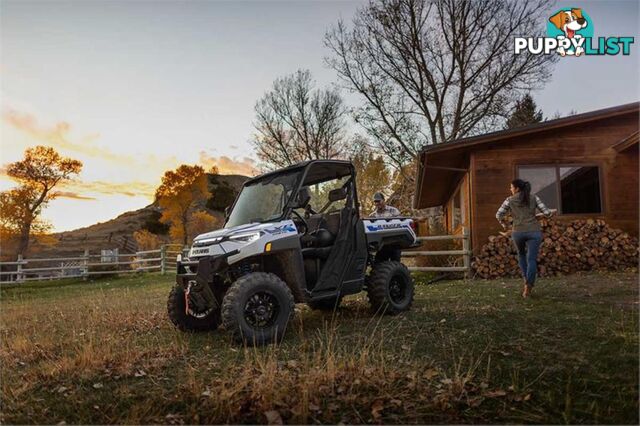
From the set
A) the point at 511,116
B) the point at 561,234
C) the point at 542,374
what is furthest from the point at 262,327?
the point at 511,116

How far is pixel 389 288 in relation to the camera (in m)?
7.46

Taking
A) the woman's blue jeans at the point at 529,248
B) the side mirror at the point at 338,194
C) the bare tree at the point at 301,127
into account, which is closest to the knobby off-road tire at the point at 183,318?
the side mirror at the point at 338,194

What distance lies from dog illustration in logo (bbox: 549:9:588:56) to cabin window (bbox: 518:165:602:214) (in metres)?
3.44

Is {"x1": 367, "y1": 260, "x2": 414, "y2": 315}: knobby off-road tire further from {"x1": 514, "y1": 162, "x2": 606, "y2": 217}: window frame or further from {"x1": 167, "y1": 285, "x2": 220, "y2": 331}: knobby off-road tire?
{"x1": 514, "y1": 162, "x2": 606, "y2": 217}: window frame

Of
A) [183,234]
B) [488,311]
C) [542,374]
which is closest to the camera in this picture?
[542,374]

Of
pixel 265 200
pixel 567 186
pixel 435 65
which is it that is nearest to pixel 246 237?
pixel 265 200

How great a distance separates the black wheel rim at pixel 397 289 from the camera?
7543 mm

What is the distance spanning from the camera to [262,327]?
5684mm

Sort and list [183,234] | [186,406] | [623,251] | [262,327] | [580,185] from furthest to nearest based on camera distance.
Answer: [183,234], [580,185], [623,251], [262,327], [186,406]

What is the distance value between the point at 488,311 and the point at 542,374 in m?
3.02

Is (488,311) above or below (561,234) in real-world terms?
below

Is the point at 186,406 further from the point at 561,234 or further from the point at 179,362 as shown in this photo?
the point at 561,234

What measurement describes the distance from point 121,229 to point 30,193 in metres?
17.2

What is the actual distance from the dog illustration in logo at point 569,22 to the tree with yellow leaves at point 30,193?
110ft
